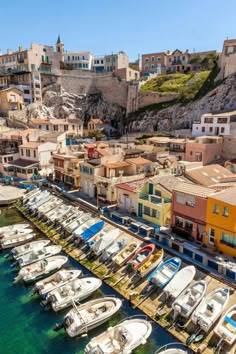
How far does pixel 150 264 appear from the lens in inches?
768

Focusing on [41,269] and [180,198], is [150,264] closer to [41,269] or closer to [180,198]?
[180,198]

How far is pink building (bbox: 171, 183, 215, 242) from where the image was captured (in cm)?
2109

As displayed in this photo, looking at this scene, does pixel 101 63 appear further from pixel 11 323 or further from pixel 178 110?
pixel 11 323

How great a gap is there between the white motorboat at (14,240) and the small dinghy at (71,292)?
9.48 metres

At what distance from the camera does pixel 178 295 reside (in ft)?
54.1

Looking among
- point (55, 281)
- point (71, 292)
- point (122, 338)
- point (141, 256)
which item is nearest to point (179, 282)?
point (141, 256)

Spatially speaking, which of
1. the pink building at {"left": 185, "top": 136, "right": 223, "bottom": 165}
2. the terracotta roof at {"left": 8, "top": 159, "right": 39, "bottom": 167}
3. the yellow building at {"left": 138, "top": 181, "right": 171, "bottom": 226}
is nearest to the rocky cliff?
the pink building at {"left": 185, "top": 136, "right": 223, "bottom": 165}

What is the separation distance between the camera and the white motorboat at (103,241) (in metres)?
22.1

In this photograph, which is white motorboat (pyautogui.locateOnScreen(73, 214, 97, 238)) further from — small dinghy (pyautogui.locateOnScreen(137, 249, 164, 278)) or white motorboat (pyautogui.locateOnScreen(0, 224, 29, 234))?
small dinghy (pyautogui.locateOnScreen(137, 249, 164, 278))

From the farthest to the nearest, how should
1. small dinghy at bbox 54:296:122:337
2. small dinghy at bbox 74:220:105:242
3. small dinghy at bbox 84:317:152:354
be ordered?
1. small dinghy at bbox 74:220:105:242
2. small dinghy at bbox 54:296:122:337
3. small dinghy at bbox 84:317:152:354

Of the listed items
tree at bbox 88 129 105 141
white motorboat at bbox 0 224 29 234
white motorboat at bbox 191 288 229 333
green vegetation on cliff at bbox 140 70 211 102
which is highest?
green vegetation on cliff at bbox 140 70 211 102

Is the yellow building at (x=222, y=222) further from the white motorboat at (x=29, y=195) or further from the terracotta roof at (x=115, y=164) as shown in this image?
the white motorboat at (x=29, y=195)

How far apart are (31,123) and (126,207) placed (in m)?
41.1

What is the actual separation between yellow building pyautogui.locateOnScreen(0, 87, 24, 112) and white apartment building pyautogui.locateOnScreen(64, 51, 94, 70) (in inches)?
1254
